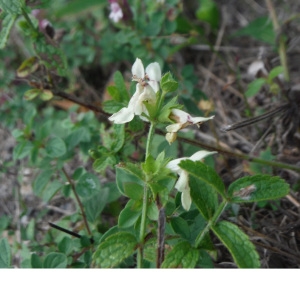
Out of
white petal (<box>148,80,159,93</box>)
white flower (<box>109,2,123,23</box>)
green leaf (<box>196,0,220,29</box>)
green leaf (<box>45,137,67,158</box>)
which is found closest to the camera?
white petal (<box>148,80,159,93</box>)

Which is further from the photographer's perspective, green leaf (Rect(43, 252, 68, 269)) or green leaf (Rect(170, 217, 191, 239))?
green leaf (Rect(43, 252, 68, 269))

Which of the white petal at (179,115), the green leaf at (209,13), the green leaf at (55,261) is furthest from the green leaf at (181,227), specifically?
the green leaf at (209,13)

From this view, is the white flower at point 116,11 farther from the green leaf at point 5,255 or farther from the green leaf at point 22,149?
the green leaf at point 5,255

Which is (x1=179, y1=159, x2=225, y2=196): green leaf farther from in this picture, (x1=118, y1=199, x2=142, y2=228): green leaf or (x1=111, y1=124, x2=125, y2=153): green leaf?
(x1=111, y1=124, x2=125, y2=153): green leaf

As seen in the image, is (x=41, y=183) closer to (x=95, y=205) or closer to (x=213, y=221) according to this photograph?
(x=95, y=205)

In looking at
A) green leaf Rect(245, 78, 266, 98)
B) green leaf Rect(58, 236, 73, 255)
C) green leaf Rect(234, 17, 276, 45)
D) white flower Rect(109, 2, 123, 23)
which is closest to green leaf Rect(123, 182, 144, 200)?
green leaf Rect(58, 236, 73, 255)

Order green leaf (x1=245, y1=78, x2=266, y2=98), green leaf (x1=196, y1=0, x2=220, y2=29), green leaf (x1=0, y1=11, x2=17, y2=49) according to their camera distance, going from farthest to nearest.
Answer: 1. green leaf (x1=196, y1=0, x2=220, y2=29)
2. green leaf (x1=245, y1=78, x2=266, y2=98)
3. green leaf (x1=0, y1=11, x2=17, y2=49)

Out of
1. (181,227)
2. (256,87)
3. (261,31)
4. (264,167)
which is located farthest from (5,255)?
(261,31)
